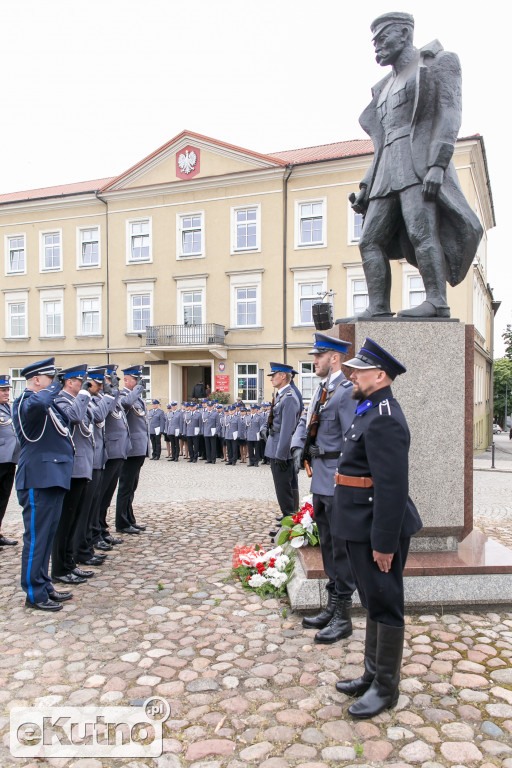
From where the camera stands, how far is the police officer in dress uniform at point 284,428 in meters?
6.64

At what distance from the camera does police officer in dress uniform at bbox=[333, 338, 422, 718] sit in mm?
2816

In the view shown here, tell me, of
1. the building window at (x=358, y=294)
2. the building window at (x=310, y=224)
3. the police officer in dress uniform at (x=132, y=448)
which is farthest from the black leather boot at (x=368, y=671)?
the building window at (x=310, y=224)

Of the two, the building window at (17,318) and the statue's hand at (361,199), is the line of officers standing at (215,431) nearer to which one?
the statue's hand at (361,199)

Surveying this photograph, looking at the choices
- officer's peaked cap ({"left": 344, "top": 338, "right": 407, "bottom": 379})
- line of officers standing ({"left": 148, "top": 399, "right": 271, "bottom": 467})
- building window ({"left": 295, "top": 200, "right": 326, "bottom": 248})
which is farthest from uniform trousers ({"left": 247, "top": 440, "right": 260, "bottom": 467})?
officer's peaked cap ({"left": 344, "top": 338, "right": 407, "bottom": 379})

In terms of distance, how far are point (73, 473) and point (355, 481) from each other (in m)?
3.30

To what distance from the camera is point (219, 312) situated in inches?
1018

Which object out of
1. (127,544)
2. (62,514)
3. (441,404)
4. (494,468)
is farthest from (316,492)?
(494,468)

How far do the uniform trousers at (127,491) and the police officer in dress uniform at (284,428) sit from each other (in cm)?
196

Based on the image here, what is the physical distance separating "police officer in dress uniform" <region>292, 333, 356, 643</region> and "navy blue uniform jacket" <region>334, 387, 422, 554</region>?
38.9 inches

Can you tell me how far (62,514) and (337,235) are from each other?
20.9 metres

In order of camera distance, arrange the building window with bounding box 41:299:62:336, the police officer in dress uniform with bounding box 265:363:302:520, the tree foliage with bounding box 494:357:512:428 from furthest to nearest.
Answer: the tree foliage with bounding box 494:357:512:428
the building window with bounding box 41:299:62:336
the police officer in dress uniform with bounding box 265:363:302:520

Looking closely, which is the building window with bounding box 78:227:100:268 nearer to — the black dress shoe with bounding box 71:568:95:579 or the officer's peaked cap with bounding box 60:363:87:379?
the officer's peaked cap with bounding box 60:363:87:379

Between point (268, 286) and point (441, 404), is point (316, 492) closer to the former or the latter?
point (441, 404)

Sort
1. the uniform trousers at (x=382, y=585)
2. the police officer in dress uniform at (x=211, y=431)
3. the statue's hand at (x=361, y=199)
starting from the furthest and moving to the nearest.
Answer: the police officer in dress uniform at (x=211, y=431) → the statue's hand at (x=361, y=199) → the uniform trousers at (x=382, y=585)
